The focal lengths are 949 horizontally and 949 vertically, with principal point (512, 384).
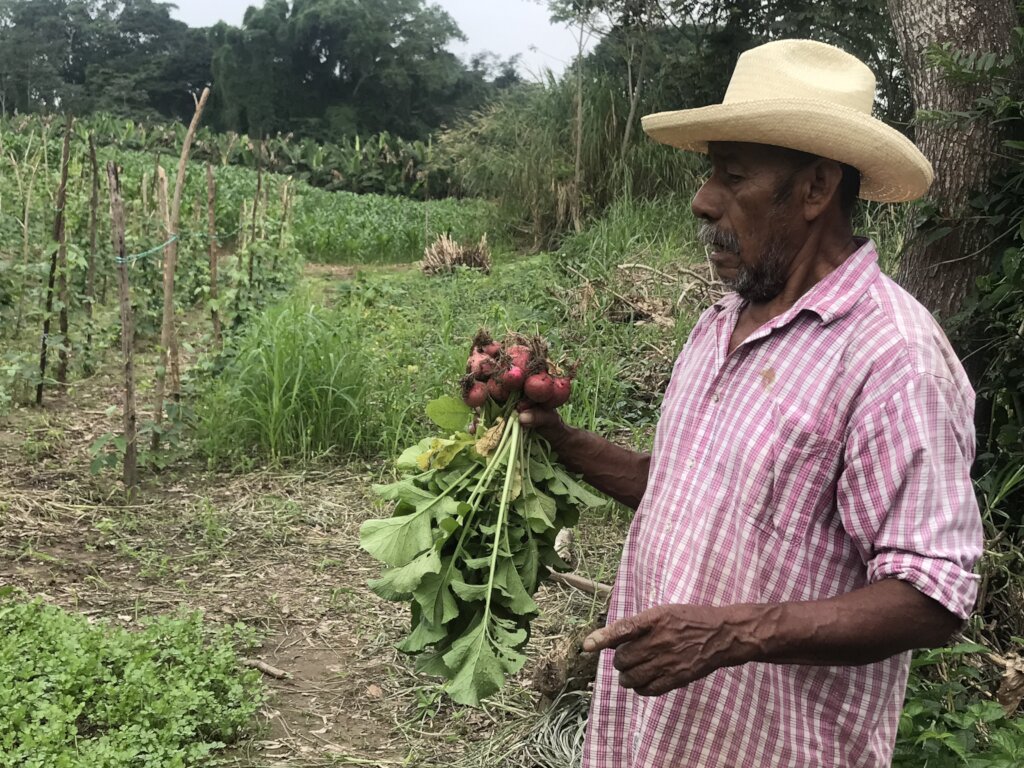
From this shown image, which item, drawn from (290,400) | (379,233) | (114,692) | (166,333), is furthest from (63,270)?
(379,233)

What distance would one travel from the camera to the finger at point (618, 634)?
1419mm

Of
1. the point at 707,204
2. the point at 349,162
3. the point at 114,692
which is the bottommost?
the point at 114,692

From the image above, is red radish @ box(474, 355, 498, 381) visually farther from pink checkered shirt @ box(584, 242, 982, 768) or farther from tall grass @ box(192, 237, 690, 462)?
tall grass @ box(192, 237, 690, 462)

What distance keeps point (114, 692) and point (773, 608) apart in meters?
2.40

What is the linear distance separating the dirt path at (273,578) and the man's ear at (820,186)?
2037 millimetres

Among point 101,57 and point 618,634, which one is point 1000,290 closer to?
point 618,634

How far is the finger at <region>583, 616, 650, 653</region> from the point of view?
4.66 ft

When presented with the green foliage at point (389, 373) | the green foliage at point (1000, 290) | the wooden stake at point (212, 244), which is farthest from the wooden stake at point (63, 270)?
the green foliage at point (1000, 290)

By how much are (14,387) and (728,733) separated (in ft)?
18.8

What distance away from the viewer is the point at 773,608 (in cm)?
141

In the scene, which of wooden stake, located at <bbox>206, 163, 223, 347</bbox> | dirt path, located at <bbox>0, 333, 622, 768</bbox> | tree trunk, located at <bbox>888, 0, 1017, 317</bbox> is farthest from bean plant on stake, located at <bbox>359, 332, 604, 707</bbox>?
wooden stake, located at <bbox>206, 163, 223, 347</bbox>

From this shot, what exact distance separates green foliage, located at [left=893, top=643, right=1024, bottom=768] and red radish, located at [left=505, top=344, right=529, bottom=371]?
4.20 feet

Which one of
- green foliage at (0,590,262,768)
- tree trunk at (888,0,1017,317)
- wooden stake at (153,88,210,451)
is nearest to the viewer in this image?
green foliage at (0,590,262,768)

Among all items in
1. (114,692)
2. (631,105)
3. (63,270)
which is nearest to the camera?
(114,692)
